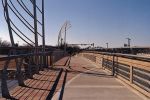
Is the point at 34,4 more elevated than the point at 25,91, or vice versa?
the point at 34,4

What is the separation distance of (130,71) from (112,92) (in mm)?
2199

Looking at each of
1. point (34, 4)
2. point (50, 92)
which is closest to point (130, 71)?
point (50, 92)

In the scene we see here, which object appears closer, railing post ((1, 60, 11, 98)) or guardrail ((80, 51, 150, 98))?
railing post ((1, 60, 11, 98))

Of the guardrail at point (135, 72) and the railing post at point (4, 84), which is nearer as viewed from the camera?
the railing post at point (4, 84)

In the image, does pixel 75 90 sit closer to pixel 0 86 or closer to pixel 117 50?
pixel 0 86

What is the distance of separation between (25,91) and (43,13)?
11.5m

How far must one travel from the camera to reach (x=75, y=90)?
11.4 meters

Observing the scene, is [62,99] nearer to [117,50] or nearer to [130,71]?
[130,71]

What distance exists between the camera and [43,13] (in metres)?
21.5

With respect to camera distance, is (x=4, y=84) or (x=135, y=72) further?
(x=135, y=72)

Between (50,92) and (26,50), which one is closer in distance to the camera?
(50,92)

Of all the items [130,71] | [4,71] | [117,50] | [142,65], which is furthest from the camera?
[117,50]

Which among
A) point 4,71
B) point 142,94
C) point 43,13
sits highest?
point 43,13

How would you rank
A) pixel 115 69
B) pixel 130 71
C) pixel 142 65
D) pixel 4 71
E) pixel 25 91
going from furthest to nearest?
pixel 115 69
pixel 130 71
pixel 142 65
pixel 25 91
pixel 4 71
